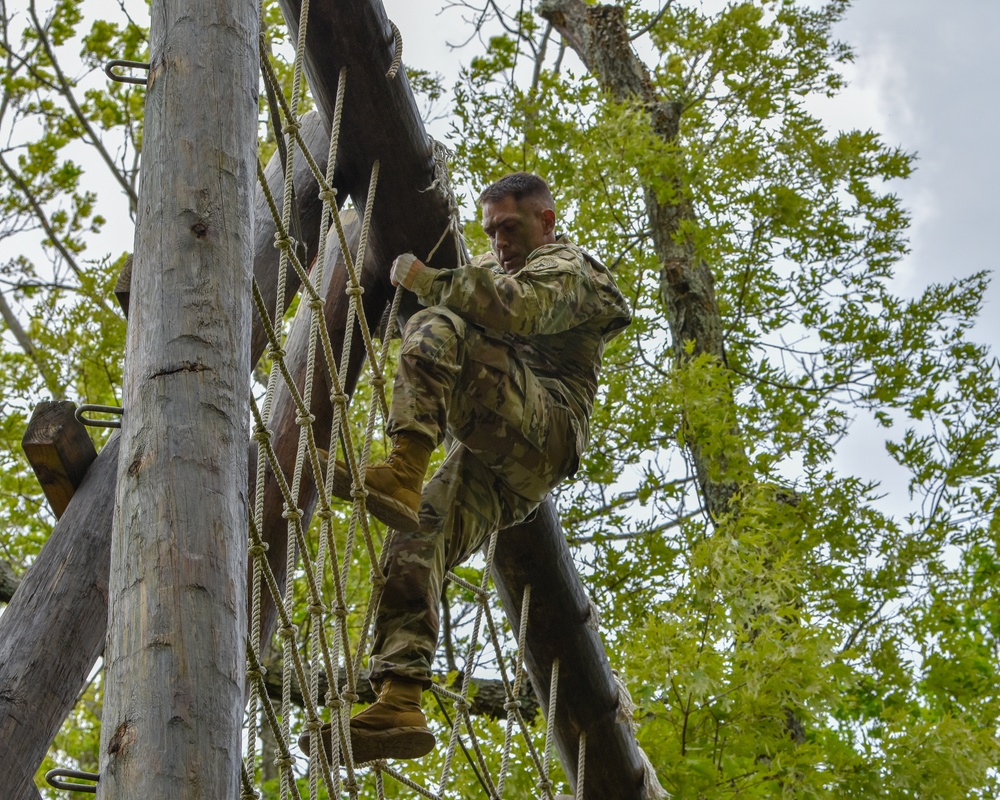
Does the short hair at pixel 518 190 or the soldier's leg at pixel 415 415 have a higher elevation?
the short hair at pixel 518 190

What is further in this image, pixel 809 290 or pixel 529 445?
pixel 809 290

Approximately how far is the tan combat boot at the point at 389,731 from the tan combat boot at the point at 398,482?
1.35ft

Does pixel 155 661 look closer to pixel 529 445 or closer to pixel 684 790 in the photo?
pixel 529 445

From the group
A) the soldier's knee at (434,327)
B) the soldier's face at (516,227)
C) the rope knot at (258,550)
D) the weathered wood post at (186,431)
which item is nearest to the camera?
the weathered wood post at (186,431)

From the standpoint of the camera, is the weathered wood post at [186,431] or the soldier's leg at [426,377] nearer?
the weathered wood post at [186,431]

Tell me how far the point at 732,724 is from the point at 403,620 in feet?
7.94

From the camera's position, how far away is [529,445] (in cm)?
337

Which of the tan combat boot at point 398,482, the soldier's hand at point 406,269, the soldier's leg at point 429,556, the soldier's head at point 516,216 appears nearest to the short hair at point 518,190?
the soldier's head at point 516,216

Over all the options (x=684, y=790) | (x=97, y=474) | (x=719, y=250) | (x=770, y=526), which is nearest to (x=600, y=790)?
(x=684, y=790)

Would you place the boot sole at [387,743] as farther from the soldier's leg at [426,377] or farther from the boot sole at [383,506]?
the soldier's leg at [426,377]

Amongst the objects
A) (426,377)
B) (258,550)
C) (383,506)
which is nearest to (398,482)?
(383,506)

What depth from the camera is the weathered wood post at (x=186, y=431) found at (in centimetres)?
187

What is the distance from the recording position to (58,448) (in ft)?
11.4

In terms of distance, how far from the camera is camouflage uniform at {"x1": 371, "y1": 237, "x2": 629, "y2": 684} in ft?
10.3
